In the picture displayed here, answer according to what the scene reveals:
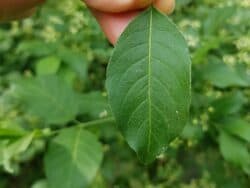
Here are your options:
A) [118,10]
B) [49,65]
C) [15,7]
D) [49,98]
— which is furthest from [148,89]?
[49,65]

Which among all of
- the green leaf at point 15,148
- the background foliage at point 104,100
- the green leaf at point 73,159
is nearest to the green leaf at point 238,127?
the background foliage at point 104,100

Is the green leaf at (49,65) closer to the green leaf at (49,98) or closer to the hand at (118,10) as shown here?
the green leaf at (49,98)

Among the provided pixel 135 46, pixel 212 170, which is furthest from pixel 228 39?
pixel 135 46

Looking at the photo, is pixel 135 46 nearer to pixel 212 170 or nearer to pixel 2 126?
pixel 2 126

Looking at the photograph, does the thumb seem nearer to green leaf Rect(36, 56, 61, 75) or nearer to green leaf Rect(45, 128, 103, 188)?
green leaf Rect(45, 128, 103, 188)

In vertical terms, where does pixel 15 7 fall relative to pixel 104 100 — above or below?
above

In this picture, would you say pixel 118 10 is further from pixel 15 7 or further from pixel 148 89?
pixel 15 7
